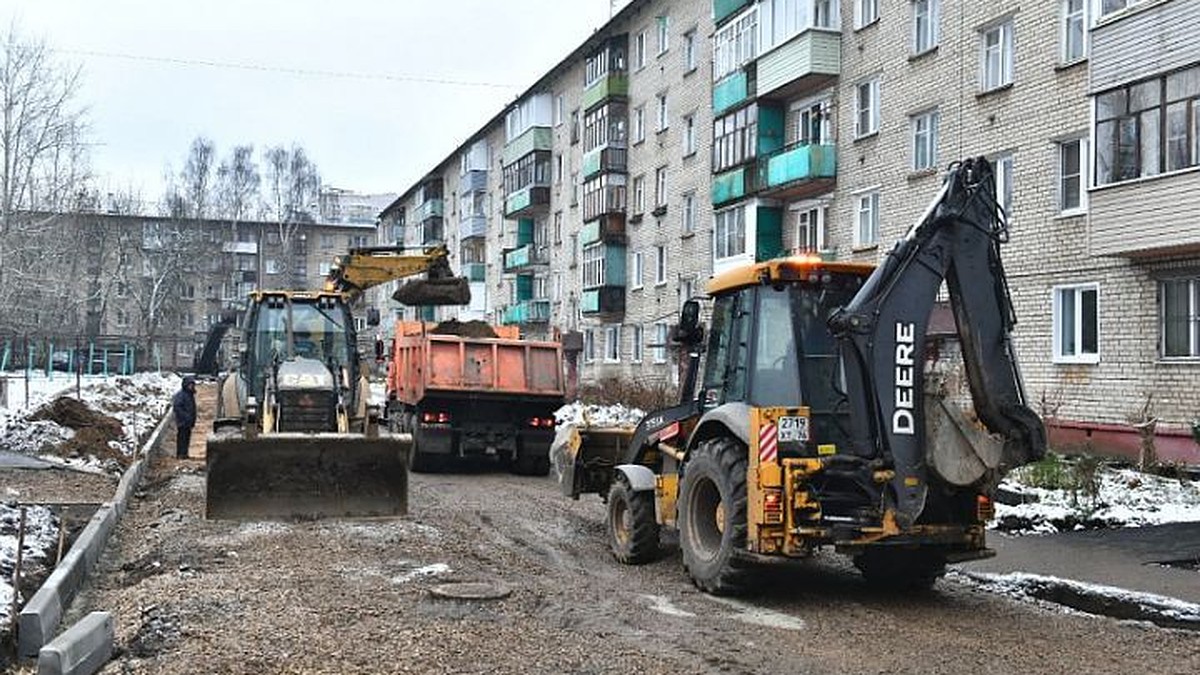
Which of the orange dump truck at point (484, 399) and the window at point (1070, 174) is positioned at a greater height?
the window at point (1070, 174)

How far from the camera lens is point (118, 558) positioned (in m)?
10.7

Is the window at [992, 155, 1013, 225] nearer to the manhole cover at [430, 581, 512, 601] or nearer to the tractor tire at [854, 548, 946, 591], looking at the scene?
the tractor tire at [854, 548, 946, 591]

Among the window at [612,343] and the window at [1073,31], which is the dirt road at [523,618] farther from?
the window at [612,343]

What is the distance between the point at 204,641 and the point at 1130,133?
1599cm

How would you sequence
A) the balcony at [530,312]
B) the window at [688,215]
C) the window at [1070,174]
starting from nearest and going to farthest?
the window at [1070,174]
the window at [688,215]
the balcony at [530,312]

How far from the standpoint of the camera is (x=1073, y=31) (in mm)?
20891

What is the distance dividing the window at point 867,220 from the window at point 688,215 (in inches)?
387

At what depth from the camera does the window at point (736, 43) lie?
1214 inches

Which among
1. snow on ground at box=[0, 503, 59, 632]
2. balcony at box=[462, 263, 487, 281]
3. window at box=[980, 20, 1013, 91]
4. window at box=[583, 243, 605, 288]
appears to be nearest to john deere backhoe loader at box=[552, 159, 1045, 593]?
snow on ground at box=[0, 503, 59, 632]

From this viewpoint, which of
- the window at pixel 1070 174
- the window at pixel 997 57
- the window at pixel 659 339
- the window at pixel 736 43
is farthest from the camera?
the window at pixel 659 339

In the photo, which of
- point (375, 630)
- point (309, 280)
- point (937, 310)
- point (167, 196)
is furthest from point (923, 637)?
point (309, 280)

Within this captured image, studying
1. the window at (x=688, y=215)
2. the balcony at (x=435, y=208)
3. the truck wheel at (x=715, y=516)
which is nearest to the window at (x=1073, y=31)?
the truck wheel at (x=715, y=516)

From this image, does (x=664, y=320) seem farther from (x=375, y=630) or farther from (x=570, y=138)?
(x=375, y=630)

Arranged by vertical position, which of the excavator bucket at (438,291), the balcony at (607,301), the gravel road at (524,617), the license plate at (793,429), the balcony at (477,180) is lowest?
the gravel road at (524,617)
